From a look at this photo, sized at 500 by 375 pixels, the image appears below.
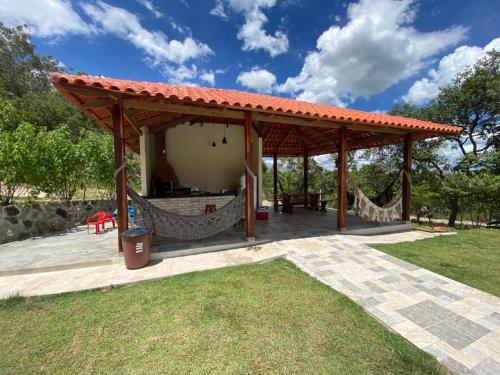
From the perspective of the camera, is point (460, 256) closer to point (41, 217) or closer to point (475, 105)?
point (41, 217)

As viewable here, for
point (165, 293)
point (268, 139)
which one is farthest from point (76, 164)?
point (268, 139)

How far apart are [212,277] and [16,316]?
6.35 ft

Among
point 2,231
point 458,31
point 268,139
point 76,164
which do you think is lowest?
point 2,231

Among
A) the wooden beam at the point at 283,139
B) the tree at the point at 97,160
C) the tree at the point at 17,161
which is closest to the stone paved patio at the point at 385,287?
the tree at the point at 17,161

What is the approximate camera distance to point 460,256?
145 inches

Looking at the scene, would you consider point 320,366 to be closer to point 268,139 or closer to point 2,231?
point 2,231

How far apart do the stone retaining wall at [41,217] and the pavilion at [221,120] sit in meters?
2.28

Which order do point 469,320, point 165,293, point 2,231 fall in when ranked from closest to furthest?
point 469,320, point 165,293, point 2,231

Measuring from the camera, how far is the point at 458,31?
732 centimetres

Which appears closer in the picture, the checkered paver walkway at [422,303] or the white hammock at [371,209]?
the checkered paver walkway at [422,303]

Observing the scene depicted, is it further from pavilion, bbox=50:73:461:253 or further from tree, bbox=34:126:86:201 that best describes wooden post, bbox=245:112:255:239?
tree, bbox=34:126:86:201

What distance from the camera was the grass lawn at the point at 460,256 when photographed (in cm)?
282

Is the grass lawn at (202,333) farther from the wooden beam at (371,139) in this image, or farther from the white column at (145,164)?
the wooden beam at (371,139)

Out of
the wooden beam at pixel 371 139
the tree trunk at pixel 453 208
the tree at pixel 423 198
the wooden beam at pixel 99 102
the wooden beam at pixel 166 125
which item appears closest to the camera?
the wooden beam at pixel 99 102
